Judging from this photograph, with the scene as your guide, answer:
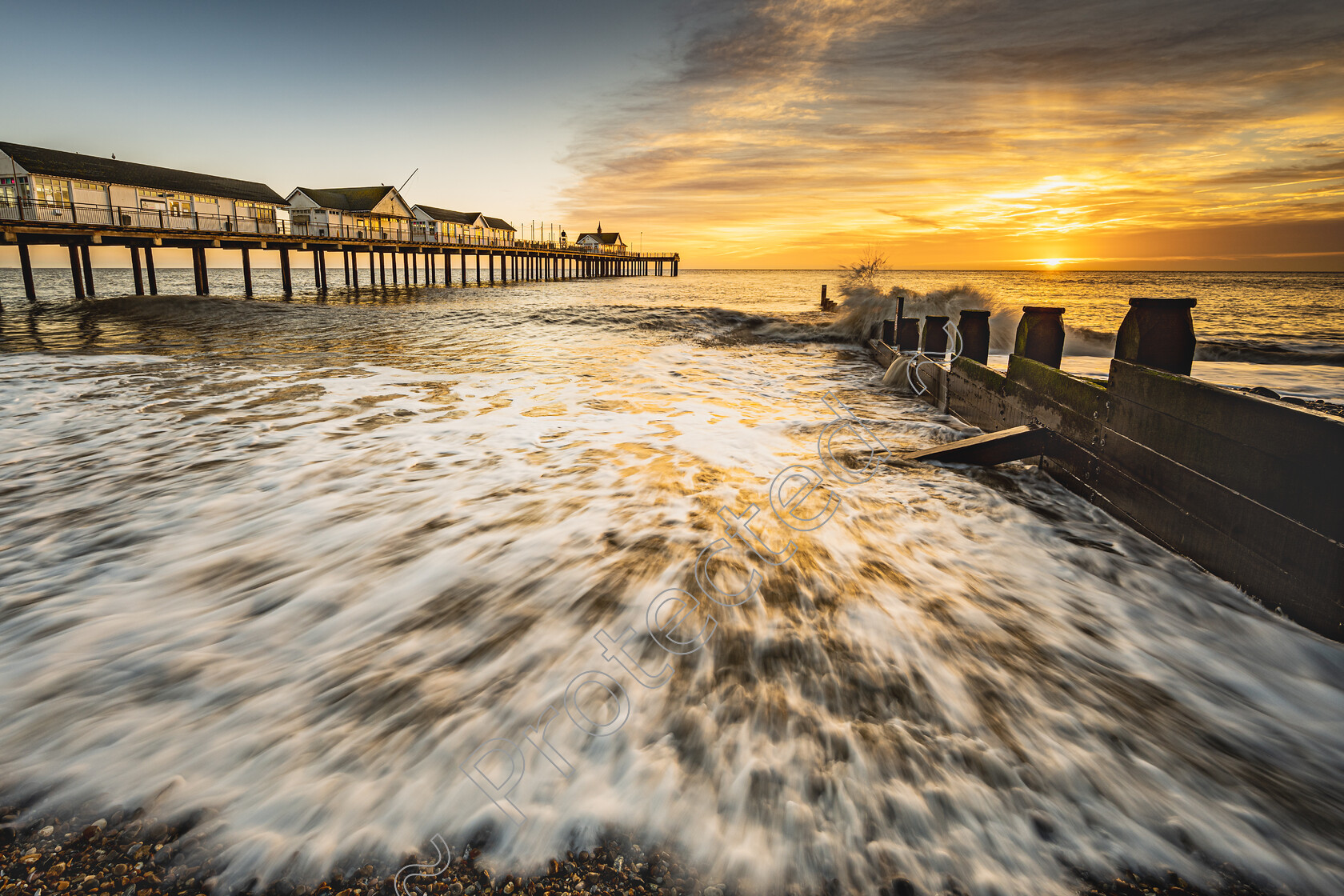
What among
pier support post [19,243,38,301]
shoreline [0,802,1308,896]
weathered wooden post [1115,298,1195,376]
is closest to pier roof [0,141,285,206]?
pier support post [19,243,38,301]

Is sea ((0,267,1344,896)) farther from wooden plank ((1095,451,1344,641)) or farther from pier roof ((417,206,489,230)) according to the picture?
pier roof ((417,206,489,230))

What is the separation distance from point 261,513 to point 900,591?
510 centimetres

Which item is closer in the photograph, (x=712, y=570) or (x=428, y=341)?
(x=712, y=570)

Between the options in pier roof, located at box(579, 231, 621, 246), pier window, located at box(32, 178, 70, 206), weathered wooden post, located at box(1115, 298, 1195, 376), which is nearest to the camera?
weathered wooden post, located at box(1115, 298, 1195, 376)

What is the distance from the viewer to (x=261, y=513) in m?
4.93

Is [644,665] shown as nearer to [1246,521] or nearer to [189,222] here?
[1246,521]

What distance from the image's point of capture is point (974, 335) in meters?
8.46

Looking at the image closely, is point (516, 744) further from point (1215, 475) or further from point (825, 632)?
point (1215, 475)

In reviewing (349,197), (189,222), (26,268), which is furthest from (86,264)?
(349,197)

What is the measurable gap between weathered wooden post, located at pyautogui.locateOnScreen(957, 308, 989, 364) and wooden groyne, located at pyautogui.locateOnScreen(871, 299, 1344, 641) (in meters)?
1.84

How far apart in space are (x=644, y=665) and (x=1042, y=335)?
19.3 ft

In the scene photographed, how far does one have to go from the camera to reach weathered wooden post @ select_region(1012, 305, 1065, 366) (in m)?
6.39

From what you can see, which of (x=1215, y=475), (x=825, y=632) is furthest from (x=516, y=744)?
(x=1215, y=475)

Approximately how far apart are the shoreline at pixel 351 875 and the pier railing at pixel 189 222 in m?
34.9
